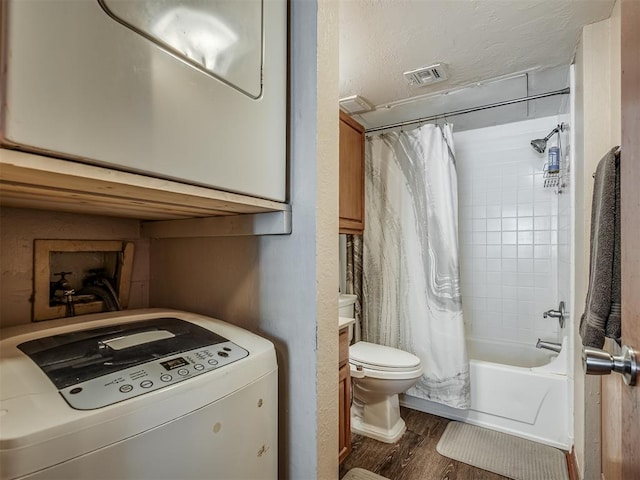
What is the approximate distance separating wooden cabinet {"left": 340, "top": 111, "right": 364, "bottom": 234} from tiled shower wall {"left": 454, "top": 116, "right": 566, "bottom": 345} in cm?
129

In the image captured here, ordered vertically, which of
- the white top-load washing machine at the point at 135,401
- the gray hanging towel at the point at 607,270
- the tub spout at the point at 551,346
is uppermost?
the gray hanging towel at the point at 607,270

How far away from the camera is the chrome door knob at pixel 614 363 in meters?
0.59

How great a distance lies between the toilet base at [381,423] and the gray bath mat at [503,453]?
0.26 meters

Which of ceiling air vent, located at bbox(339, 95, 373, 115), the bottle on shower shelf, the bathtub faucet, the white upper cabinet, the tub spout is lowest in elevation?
the tub spout

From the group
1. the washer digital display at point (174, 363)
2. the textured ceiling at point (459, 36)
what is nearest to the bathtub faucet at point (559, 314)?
the textured ceiling at point (459, 36)

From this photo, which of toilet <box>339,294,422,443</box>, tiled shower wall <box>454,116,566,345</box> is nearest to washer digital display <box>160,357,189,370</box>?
toilet <box>339,294,422,443</box>

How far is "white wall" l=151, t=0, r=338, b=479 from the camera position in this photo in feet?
2.85

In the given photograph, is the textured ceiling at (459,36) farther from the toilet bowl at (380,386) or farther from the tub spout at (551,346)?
the tub spout at (551,346)

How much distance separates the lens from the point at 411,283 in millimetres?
2451

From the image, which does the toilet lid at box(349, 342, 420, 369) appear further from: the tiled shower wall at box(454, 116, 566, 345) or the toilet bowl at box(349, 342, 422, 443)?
the tiled shower wall at box(454, 116, 566, 345)

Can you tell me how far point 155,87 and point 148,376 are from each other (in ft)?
1.71

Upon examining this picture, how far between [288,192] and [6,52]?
1.93 ft

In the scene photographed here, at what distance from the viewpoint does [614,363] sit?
Answer: 634mm

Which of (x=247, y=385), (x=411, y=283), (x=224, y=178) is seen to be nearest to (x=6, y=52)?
(x=224, y=178)
